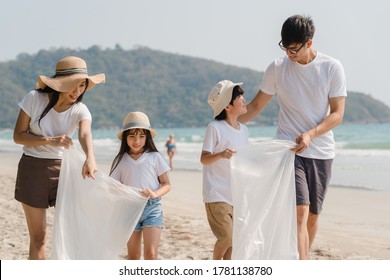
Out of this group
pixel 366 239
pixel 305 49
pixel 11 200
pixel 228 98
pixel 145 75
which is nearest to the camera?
pixel 305 49

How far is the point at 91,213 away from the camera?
4395mm

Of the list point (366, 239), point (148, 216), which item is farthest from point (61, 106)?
point (366, 239)

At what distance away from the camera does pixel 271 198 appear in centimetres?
434

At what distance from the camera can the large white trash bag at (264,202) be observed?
4281 millimetres

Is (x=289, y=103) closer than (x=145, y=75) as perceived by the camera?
Yes

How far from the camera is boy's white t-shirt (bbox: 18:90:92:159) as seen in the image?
168 inches

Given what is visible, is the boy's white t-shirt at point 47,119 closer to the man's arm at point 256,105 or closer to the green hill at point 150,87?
the man's arm at point 256,105

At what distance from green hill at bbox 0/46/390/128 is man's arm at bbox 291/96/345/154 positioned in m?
90.4

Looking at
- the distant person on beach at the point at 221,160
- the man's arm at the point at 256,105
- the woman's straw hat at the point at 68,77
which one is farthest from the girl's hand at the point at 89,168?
the man's arm at the point at 256,105

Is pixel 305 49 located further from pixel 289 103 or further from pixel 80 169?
pixel 80 169

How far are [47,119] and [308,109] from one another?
1.66m

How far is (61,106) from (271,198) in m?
1.47
